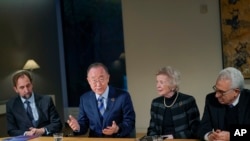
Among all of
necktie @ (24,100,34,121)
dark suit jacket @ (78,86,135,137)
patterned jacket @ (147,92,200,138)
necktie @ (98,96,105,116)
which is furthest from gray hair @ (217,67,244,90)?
necktie @ (24,100,34,121)

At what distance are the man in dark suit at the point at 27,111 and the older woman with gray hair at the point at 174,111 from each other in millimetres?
1003

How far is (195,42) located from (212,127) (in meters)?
2.34

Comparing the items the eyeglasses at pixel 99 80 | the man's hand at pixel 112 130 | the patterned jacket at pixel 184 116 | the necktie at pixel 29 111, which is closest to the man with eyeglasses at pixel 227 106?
the patterned jacket at pixel 184 116

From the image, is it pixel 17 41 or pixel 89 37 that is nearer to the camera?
pixel 17 41

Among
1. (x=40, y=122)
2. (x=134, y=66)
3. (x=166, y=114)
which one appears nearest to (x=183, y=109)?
(x=166, y=114)

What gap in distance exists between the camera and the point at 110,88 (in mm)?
3297

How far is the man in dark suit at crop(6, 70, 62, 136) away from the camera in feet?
11.2

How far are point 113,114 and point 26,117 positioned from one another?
0.83 m

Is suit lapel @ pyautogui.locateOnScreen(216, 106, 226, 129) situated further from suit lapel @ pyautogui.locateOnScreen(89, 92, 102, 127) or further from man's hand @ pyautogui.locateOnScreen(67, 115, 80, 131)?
man's hand @ pyautogui.locateOnScreen(67, 115, 80, 131)

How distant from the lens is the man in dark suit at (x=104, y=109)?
126 inches

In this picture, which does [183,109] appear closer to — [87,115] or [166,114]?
[166,114]

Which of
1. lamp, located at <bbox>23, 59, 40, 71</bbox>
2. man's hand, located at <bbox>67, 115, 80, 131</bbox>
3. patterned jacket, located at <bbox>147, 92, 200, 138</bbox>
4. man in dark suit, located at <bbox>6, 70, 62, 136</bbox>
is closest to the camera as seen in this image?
patterned jacket, located at <bbox>147, 92, 200, 138</bbox>

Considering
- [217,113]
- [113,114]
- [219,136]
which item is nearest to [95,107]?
[113,114]

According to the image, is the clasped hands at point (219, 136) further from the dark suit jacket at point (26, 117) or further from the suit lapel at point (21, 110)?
the suit lapel at point (21, 110)
